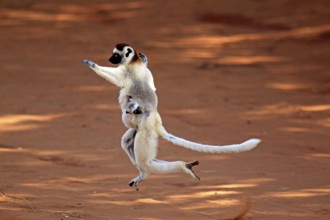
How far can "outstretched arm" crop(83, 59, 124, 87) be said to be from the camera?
7.08 meters

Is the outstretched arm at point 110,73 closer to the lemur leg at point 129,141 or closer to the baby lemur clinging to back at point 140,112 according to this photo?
the baby lemur clinging to back at point 140,112

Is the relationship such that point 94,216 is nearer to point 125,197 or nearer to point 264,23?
point 125,197

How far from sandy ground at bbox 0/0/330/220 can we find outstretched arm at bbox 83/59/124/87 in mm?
1305

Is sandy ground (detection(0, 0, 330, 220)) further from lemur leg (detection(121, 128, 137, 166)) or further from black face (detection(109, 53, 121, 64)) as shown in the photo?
black face (detection(109, 53, 121, 64))

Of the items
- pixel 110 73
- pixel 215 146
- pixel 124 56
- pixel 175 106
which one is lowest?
pixel 175 106

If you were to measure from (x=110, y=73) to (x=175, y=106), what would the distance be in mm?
5897

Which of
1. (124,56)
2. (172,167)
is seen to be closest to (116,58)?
(124,56)

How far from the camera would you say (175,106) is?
1310 cm

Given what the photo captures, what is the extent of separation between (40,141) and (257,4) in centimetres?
968

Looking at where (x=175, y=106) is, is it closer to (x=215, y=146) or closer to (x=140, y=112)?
(x=140, y=112)

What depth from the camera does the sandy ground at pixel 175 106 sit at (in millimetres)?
8562

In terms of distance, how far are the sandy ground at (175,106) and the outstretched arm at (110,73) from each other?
1.31 m

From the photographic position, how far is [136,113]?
739 cm

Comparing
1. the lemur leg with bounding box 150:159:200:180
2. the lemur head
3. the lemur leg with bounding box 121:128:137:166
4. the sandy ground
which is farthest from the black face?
the sandy ground
